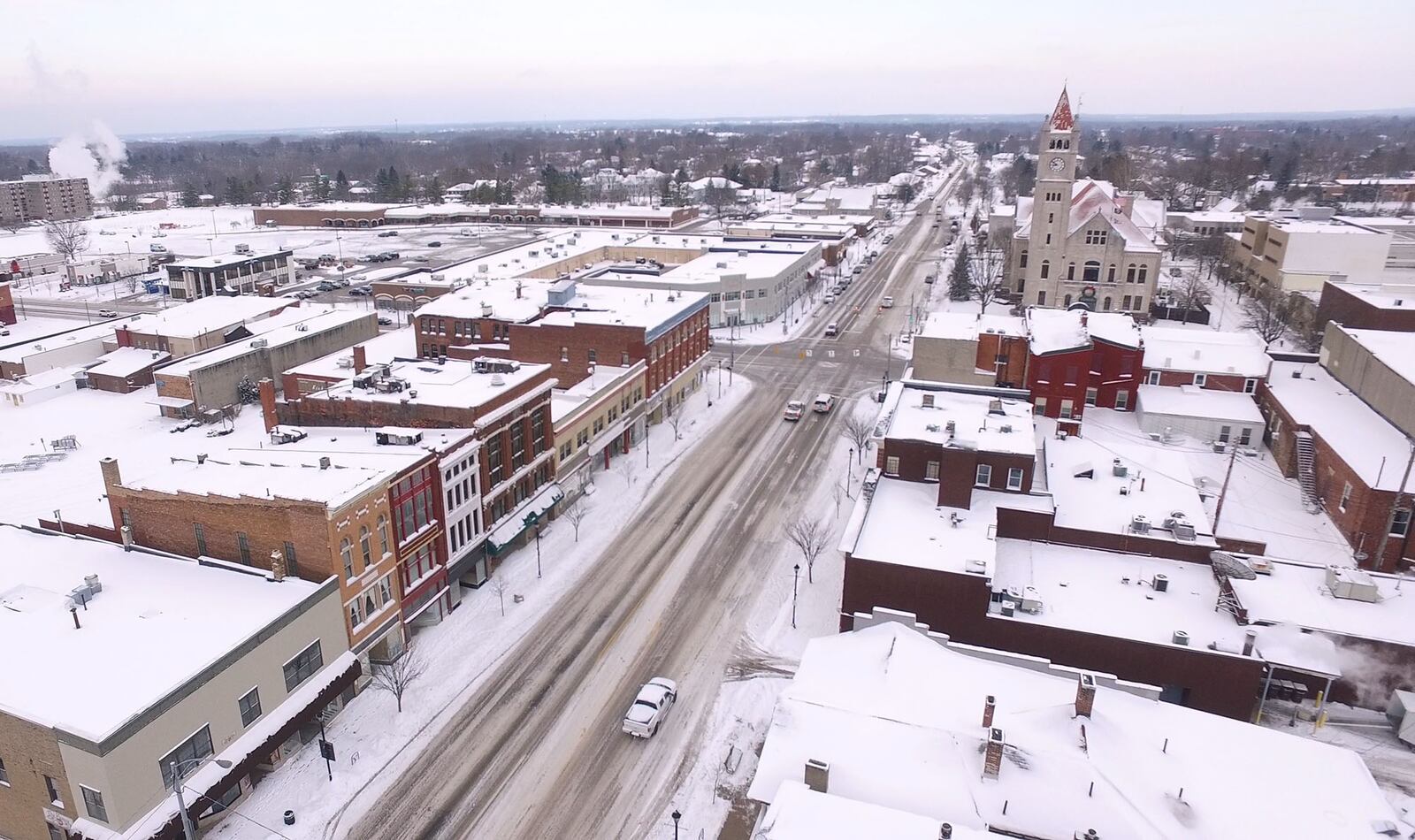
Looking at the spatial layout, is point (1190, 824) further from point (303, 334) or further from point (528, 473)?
point (303, 334)

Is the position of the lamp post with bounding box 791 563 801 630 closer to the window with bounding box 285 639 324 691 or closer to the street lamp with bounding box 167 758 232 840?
the window with bounding box 285 639 324 691

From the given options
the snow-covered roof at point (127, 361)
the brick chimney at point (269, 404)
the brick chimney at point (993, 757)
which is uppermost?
the brick chimney at point (269, 404)

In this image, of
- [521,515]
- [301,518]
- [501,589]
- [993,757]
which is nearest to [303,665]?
[301,518]

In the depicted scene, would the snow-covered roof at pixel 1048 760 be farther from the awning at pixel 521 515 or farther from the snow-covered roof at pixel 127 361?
the snow-covered roof at pixel 127 361

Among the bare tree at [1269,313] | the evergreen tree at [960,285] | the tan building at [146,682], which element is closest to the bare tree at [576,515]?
the tan building at [146,682]

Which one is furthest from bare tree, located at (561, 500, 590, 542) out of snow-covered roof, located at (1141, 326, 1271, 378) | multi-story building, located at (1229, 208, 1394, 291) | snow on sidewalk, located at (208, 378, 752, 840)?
multi-story building, located at (1229, 208, 1394, 291)

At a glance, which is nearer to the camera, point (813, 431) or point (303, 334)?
point (813, 431)

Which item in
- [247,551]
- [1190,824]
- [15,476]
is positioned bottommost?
[15,476]

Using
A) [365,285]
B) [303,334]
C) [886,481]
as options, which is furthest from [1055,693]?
[365,285]
